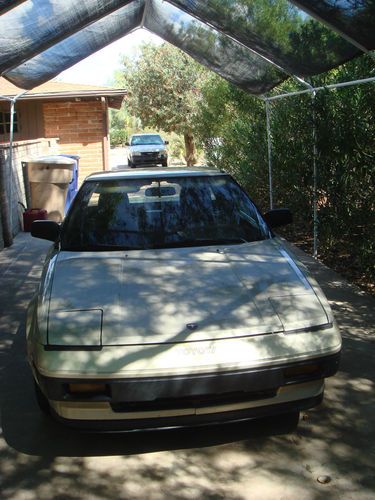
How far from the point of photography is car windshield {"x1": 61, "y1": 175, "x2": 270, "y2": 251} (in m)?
4.11

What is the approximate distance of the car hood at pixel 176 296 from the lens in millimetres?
2984

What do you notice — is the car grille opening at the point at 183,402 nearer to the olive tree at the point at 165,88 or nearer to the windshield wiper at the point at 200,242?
the windshield wiper at the point at 200,242

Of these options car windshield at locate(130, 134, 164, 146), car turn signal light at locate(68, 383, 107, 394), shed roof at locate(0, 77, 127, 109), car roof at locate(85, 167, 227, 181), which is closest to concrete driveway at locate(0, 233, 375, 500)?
car turn signal light at locate(68, 383, 107, 394)

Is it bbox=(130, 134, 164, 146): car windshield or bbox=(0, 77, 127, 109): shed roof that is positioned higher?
bbox=(0, 77, 127, 109): shed roof

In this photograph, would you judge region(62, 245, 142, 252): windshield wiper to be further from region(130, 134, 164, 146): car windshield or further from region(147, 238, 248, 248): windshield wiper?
region(130, 134, 164, 146): car windshield

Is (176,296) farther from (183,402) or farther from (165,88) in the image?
(165,88)

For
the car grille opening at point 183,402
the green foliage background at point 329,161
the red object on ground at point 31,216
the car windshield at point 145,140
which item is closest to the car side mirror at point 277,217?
the green foliage background at point 329,161

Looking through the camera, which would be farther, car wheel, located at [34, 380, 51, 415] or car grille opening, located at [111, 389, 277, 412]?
car wheel, located at [34, 380, 51, 415]

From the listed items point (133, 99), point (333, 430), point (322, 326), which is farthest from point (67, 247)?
point (133, 99)

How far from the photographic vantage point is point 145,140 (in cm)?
2823

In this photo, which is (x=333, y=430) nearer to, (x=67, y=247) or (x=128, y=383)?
(x=128, y=383)

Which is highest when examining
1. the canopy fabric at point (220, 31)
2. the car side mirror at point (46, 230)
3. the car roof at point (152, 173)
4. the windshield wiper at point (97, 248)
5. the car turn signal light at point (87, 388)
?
the canopy fabric at point (220, 31)

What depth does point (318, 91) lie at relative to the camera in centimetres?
724

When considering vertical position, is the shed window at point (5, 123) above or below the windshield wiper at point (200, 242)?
above
